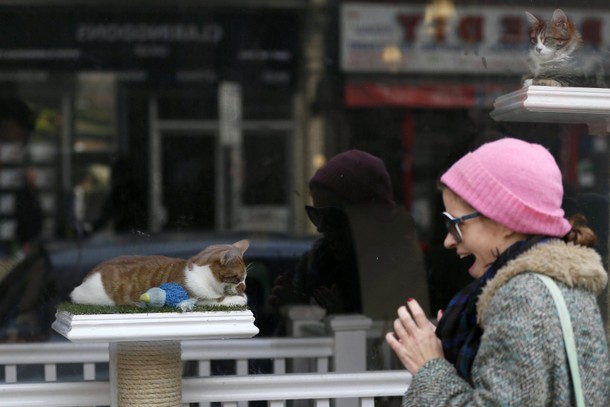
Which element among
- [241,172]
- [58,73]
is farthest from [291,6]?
[58,73]

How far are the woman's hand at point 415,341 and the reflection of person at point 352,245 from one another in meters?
1.50

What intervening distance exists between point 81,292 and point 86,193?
3.35 m

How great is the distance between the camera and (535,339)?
1.38 meters

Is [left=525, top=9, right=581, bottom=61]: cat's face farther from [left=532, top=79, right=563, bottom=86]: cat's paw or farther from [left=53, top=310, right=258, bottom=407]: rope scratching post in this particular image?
[left=53, top=310, right=258, bottom=407]: rope scratching post

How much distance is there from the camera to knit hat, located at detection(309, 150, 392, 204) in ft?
10.2

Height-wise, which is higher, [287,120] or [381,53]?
[381,53]

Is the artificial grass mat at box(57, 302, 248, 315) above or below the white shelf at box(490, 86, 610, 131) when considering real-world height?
below

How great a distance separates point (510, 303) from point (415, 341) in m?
0.25

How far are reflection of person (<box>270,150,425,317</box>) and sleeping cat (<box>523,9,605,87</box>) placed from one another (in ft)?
3.01

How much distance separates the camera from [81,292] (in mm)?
2064

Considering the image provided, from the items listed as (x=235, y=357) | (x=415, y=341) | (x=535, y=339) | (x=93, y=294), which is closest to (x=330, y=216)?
(x=235, y=357)

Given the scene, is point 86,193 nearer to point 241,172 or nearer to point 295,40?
point 241,172

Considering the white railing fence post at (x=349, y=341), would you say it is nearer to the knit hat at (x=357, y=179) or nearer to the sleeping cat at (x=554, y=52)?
the knit hat at (x=357, y=179)

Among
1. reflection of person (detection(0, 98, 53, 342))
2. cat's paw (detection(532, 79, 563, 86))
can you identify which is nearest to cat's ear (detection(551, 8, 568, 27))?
cat's paw (detection(532, 79, 563, 86))
